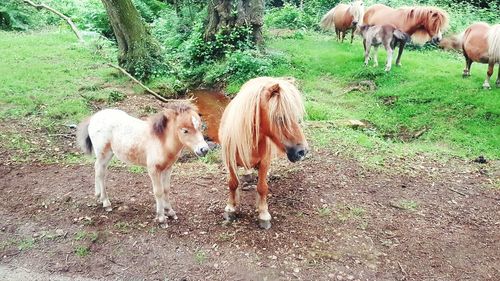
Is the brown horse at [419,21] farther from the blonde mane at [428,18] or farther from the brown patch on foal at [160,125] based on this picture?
the brown patch on foal at [160,125]

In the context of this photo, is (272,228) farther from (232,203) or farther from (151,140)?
(151,140)

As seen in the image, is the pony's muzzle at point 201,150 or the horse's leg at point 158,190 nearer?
the pony's muzzle at point 201,150

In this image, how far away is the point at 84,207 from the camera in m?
5.67

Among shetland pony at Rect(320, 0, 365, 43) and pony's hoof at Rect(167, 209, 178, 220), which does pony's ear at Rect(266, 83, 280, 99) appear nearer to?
pony's hoof at Rect(167, 209, 178, 220)

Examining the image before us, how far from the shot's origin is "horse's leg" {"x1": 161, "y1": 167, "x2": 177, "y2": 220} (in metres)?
5.14

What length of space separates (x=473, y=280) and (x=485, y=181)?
2.70 meters

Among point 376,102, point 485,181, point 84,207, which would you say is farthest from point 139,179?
Answer: point 376,102

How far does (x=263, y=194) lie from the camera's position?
205 inches

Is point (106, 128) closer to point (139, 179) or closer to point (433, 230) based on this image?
point (139, 179)

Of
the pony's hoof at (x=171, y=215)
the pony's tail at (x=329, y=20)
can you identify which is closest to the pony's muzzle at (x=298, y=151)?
the pony's hoof at (x=171, y=215)

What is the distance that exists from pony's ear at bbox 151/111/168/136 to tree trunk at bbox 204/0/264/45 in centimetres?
821

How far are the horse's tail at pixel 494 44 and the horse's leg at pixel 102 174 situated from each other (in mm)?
8243

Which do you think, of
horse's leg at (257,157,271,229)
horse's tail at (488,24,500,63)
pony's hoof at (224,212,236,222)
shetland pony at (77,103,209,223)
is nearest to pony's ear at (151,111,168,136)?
shetland pony at (77,103,209,223)

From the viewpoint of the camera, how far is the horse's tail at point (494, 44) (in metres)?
9.15
